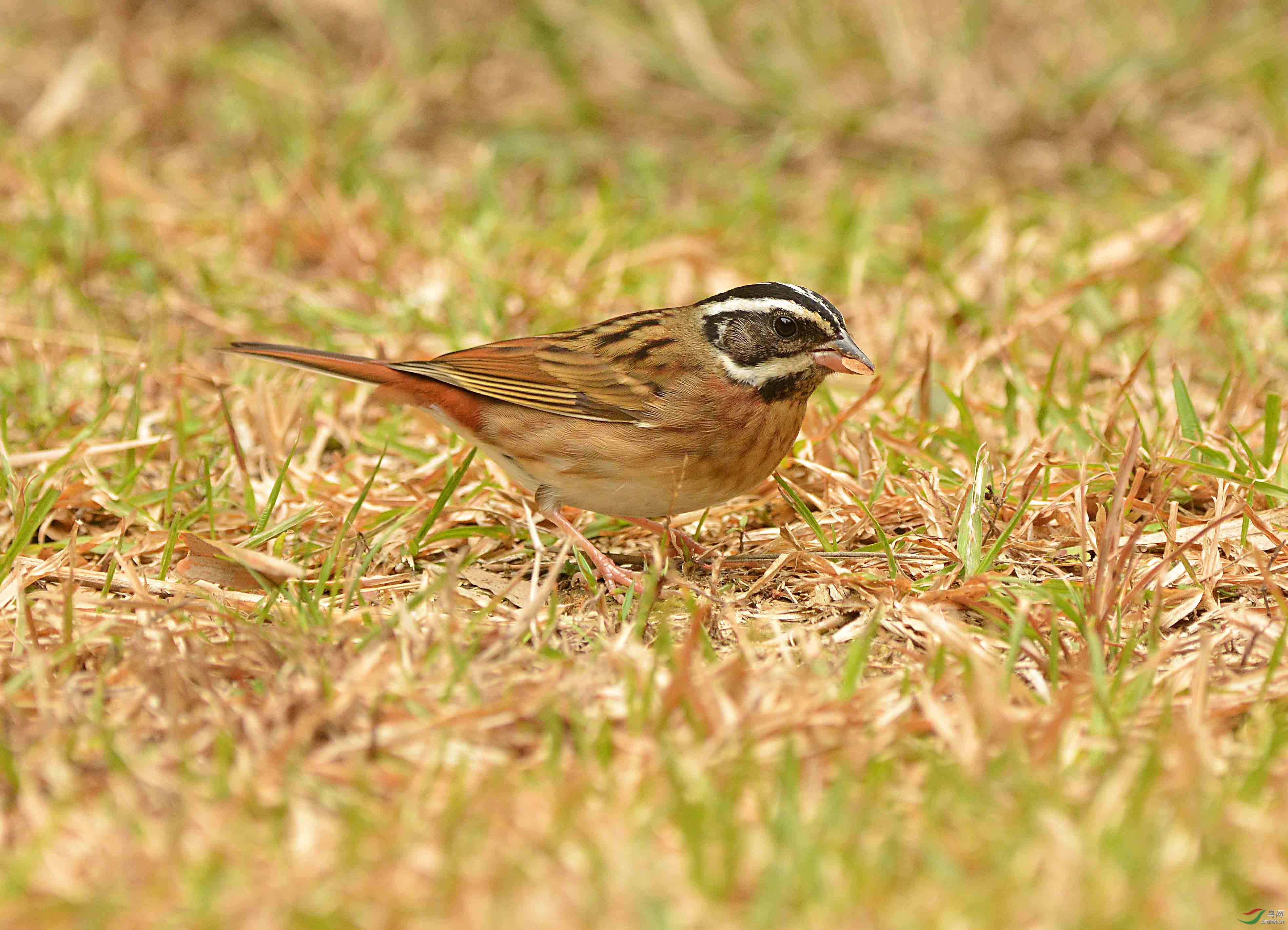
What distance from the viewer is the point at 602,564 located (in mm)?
5340

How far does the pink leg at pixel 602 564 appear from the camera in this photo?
17.2 feet

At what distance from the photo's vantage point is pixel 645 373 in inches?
217

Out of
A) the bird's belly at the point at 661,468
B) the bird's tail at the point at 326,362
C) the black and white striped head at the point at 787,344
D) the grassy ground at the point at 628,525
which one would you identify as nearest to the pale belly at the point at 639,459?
the bird's belly at the point at 661,468

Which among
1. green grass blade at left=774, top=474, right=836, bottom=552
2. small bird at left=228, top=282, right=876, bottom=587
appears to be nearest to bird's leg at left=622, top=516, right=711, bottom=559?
small bird at left=228, top=282, right=876, bottom=587

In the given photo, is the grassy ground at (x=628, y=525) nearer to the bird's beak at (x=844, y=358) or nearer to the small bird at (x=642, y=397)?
the small bird at (x=642, y=397)

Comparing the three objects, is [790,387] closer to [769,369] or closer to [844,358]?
[769,369]

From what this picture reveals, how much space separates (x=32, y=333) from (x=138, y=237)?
4.99ft

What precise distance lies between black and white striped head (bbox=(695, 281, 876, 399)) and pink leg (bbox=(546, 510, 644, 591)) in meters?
0.79

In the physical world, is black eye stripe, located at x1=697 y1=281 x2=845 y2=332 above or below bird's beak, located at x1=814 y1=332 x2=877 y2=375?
above

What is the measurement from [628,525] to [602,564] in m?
0.64

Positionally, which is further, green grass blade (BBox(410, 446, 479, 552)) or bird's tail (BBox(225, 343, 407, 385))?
bird's tail (BBox(225, 343, 407, 385))

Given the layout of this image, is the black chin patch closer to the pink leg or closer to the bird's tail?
the pink leg

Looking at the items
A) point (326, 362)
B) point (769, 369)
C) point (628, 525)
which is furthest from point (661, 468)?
point (326, 362)

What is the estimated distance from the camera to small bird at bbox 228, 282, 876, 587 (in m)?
5.27
